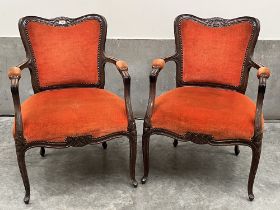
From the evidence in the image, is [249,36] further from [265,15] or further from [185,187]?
[185,187]

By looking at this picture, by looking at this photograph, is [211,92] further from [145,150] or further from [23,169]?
[23,169]

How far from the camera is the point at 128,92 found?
104 inches

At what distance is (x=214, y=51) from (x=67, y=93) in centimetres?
107

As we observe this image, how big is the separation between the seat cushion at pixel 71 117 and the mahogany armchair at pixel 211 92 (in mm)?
238

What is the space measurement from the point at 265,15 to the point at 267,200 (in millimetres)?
1596

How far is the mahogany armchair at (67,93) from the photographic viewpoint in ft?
8.04

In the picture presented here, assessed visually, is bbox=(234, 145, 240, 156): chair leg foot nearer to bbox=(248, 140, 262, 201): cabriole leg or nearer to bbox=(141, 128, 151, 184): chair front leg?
bbox=(248, 140, 262, 201): cabriole leg

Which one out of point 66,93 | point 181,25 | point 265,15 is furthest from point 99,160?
point 265,15

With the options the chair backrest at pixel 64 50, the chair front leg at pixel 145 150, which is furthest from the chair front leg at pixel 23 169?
the chair front leg at pixel 145 150

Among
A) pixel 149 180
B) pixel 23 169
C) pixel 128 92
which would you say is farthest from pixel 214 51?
pixel 23 169

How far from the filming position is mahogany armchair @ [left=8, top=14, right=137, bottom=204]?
2449mm

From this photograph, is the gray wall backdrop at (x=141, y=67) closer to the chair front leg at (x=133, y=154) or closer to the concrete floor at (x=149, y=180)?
the concrete floor at (x=149, y=180)

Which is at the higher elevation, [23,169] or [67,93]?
[67,93]

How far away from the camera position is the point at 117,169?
2979mm
